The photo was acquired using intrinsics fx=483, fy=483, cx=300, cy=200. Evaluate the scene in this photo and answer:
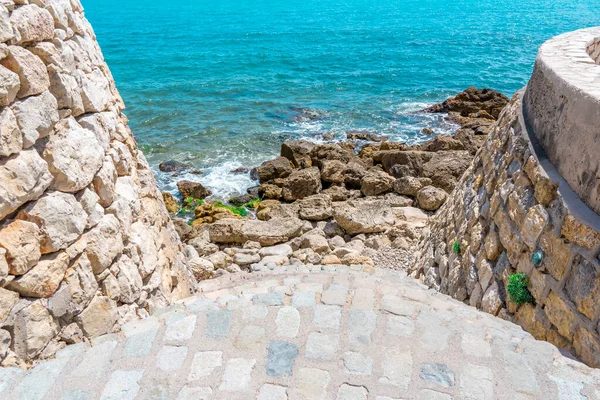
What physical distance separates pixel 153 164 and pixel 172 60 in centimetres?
2032

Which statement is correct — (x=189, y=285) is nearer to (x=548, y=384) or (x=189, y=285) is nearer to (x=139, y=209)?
(x=139, y=209)

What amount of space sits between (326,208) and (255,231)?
7.67 ft

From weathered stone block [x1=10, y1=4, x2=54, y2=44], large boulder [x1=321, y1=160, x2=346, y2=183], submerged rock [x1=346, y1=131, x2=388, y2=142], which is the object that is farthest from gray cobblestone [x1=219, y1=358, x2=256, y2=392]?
submerged rock [x1=346, y1=131, x2=388, y2=142]

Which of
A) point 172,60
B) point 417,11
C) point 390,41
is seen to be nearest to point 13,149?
point 172,60

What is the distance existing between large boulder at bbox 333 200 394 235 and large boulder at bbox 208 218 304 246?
1047mm

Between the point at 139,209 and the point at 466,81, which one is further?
the point at 466,81

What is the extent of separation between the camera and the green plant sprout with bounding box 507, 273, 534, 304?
14.6 feet

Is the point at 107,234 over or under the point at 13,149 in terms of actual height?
under

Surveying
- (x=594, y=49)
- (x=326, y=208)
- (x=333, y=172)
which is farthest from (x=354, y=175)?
(x=594, y=49)

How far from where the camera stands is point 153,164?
19.0 metres

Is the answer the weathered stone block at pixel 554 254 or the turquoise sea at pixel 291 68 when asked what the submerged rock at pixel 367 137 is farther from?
the weathered stone block at pixel 554 254

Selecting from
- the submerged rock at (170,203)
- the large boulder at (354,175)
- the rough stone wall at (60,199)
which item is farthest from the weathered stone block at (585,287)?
the submerged rock at (170,203)

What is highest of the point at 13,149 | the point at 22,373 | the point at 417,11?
the point at 13,149

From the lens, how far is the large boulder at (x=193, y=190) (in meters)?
15.8
